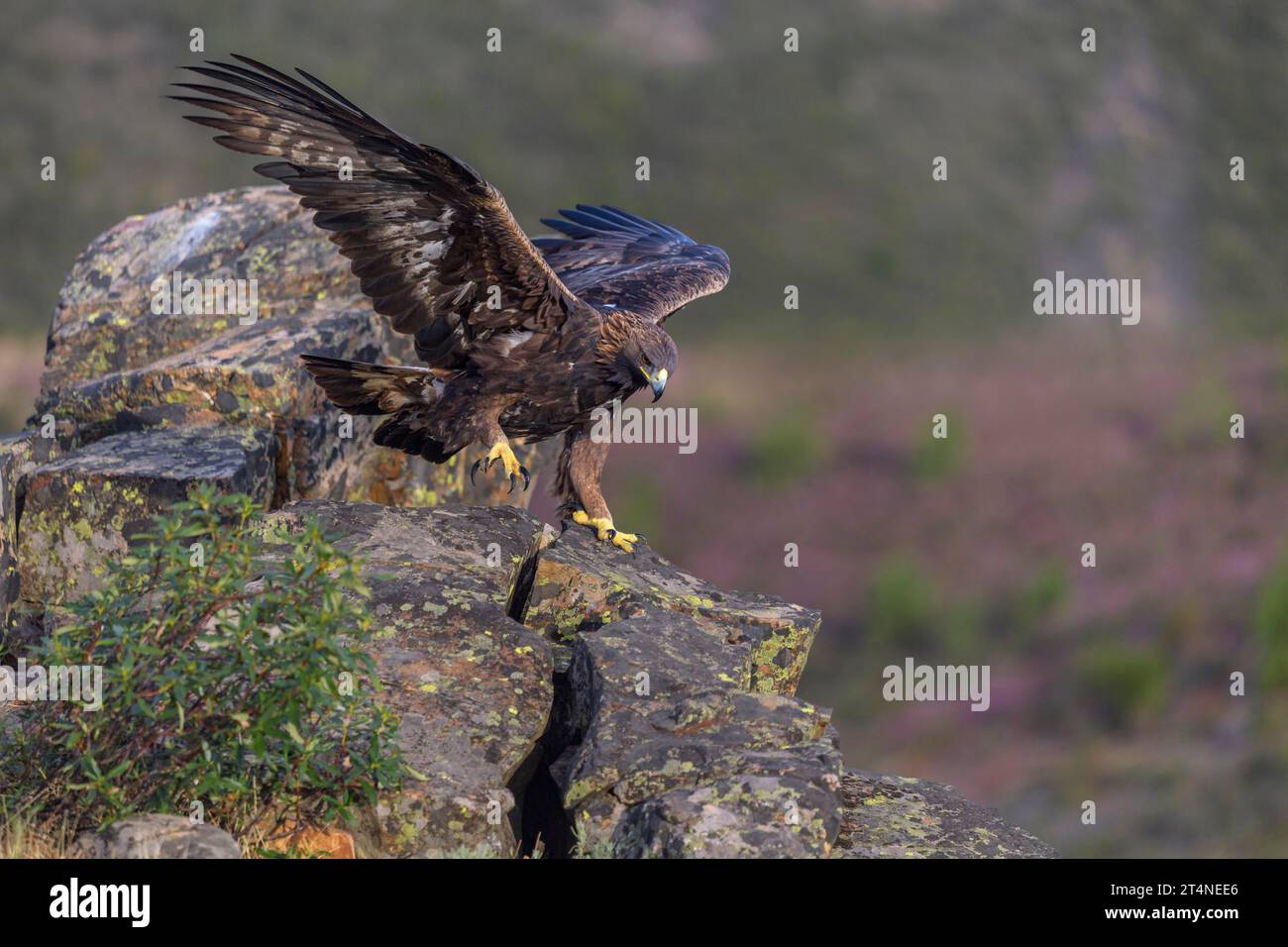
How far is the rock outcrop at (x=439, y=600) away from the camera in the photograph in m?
6.93

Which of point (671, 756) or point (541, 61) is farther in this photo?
point (541, 61)

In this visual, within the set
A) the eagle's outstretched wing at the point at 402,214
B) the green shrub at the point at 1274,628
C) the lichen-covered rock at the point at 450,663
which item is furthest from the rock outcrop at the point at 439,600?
the green shrub at the point at 1274,628

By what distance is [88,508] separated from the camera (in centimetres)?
909

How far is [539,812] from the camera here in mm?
7547

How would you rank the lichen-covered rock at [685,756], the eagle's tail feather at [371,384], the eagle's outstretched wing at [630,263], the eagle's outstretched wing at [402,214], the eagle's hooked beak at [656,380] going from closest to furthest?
the lichen-covered rock at [685,756] < the eagle's outstretched wing at [402,214] < the eagle's tail feather at [371,384] < the eagle's hooked beak at [656,380] < the eagle's outstretched wing at [630,263]

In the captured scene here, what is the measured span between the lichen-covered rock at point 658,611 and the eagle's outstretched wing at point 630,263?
200 cm

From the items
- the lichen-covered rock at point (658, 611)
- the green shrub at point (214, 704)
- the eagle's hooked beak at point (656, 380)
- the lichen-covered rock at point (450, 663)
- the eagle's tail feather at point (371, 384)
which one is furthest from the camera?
the eagle's hooked beak at point (656, 380)

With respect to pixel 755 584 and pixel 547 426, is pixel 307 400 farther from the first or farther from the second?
pixel 755 584

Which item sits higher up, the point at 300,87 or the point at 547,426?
the point at 300,87

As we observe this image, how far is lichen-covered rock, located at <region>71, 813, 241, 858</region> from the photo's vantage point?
20.3ft

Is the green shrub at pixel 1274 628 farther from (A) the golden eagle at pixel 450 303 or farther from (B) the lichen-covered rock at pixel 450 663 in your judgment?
(B) the lichen-covered rock at pixel 450 663

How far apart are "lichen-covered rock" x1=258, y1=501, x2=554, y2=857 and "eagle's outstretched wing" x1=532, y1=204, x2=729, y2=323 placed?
2.02 meters

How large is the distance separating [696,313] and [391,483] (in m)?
41.8

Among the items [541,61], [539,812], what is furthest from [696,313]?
[539,812]
